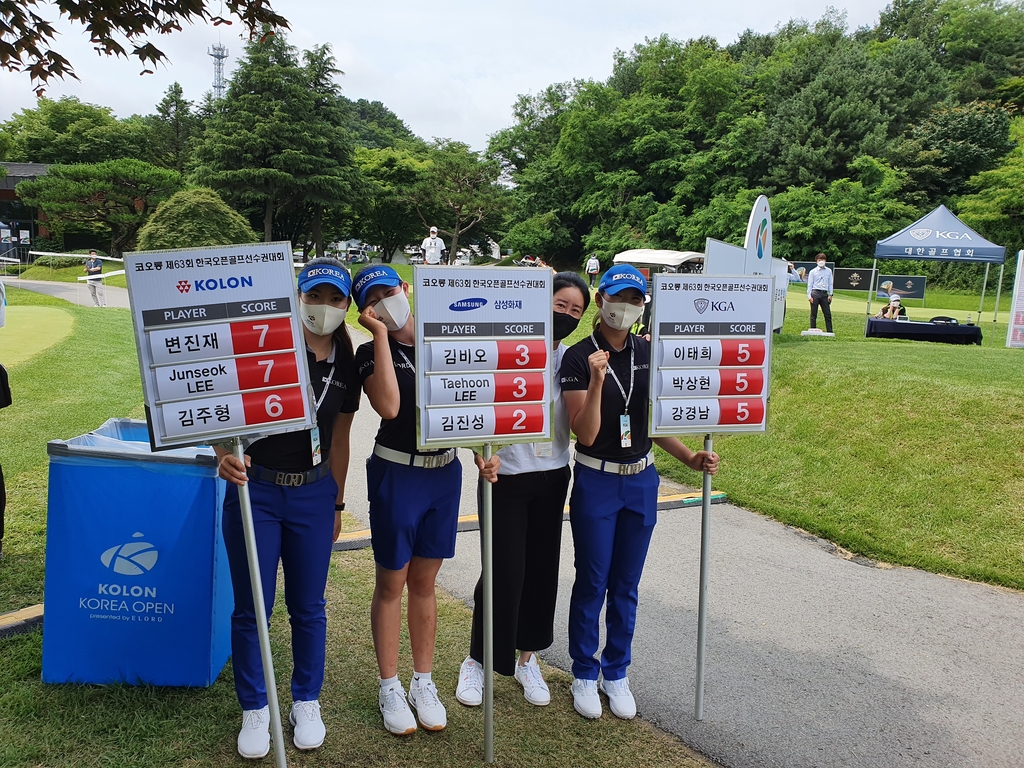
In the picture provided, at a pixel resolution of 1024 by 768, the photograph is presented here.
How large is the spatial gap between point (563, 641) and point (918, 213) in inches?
1580

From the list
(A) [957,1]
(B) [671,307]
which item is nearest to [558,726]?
(B) [671,307]

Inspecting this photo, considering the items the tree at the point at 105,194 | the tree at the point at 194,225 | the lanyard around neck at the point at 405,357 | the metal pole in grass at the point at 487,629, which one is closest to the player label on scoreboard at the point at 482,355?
the metal pole in grass at the point at 487,629

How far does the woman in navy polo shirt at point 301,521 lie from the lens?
3.06 m

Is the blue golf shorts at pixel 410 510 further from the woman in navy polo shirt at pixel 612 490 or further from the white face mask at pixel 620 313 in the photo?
the white face mask at pixel 620 313

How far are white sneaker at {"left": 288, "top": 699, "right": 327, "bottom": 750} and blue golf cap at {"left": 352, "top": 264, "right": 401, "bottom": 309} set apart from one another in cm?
183

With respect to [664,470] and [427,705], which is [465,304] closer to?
[427,705]

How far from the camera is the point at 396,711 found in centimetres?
333

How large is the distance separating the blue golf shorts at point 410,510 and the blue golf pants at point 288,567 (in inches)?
8.6

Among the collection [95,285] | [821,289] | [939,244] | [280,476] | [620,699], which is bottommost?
[620,699]

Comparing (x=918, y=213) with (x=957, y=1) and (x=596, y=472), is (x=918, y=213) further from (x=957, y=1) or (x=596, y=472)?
(x=596, y=472)

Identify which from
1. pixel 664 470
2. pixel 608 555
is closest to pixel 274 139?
pixel 664 470

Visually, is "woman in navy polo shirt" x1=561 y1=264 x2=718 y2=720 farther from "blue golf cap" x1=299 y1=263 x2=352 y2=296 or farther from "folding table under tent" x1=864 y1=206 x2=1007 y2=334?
"folding table under tent" x1=864 y1=206 x2=1007 y2=334

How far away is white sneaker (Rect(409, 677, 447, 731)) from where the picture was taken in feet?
11.0

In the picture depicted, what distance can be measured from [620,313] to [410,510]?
1355mm
